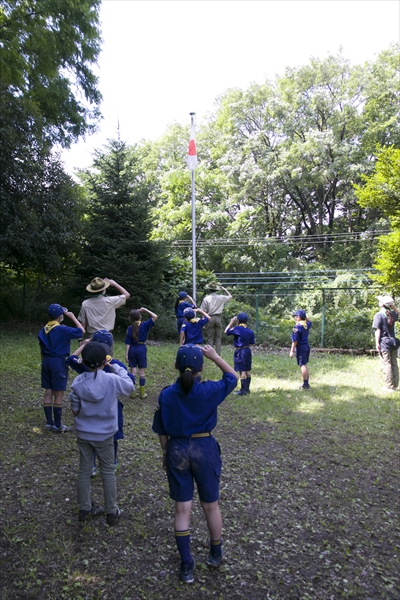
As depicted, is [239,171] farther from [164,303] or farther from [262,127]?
[164,303]

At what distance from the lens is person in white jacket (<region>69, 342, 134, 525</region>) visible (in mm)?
3617

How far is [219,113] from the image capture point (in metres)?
34.7

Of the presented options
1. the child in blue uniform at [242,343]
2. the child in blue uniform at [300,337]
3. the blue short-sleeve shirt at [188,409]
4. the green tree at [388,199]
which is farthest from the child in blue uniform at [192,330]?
the green tree at [388,199]

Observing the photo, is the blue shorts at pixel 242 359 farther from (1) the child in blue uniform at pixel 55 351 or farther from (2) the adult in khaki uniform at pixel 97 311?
(1) the child in blue uniform at pixel 55 351

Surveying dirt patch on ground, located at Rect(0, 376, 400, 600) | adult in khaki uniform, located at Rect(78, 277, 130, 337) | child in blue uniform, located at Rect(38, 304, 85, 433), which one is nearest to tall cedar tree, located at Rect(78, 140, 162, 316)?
adult in khaki uniform, located at Rect(78, 277, 130, 337)

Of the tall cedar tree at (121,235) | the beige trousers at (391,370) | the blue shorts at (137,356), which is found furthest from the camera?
the tall cedar tree at (121,235)

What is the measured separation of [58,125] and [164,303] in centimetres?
829

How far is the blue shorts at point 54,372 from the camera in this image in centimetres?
566

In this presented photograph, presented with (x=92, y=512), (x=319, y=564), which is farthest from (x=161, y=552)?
(x=319, y=564)

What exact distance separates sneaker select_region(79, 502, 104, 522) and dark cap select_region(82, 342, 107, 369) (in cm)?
130

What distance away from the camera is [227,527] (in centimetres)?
380

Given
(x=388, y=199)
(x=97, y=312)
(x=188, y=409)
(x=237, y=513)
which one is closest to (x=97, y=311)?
(x=97, y=312)

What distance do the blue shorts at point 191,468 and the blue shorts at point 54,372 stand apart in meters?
3.03

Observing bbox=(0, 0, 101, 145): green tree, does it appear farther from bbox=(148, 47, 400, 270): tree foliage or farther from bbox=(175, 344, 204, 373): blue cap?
bbox=(175, 344, 204, 373): blue cap
